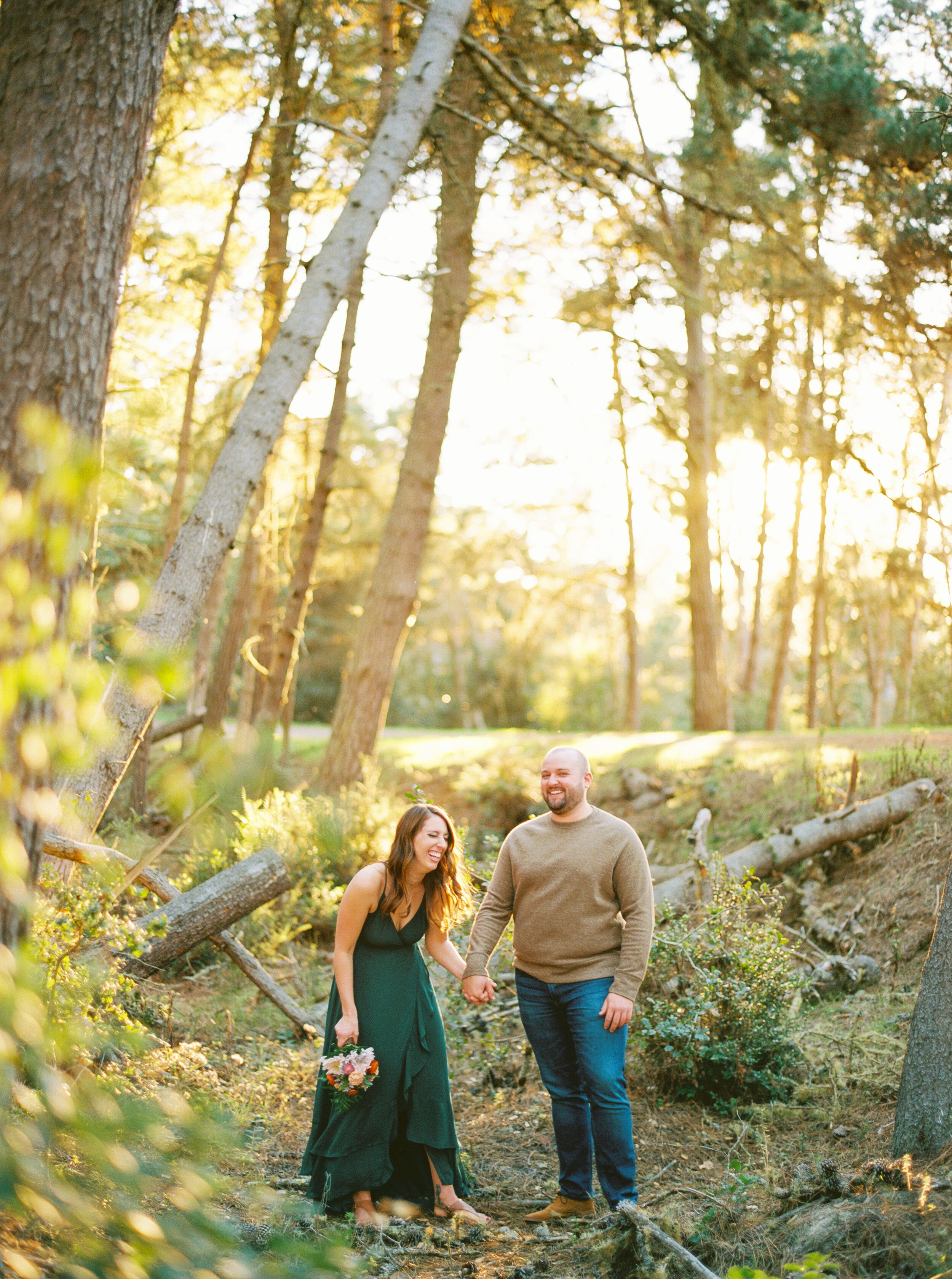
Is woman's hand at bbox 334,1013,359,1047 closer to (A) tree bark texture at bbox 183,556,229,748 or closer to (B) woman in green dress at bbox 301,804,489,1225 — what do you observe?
(B) woman in green dress at bbox 301,804,489,1225

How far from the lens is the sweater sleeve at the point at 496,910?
4.59 metres

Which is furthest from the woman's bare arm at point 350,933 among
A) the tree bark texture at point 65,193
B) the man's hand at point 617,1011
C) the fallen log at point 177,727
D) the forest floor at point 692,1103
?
the fallen log at point 177,727

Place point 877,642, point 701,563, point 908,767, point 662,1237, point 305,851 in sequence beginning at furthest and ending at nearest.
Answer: point 877,642 → point 701,563 → point 305,851 → point 908,767 → point 662,1237

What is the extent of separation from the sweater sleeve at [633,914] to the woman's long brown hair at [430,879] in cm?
75

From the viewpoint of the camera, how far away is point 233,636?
12.9 metres

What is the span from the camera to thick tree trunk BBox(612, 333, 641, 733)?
19.5 m

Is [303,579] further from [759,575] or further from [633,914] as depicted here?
[759,575]

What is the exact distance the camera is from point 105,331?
122 inches

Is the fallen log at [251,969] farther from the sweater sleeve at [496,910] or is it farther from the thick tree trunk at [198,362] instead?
the thick tree trunk at [198,362]

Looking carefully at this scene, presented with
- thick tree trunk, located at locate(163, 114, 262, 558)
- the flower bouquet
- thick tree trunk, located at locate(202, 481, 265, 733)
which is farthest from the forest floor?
thick tree trunk, located at locate(163, 114, 262, 558)

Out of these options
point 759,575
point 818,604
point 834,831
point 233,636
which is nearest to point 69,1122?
point 834,831

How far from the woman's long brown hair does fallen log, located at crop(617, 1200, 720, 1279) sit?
141cm

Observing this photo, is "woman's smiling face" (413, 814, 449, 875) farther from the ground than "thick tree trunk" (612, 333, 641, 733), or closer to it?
closer to it

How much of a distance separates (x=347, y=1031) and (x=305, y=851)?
4837mm
